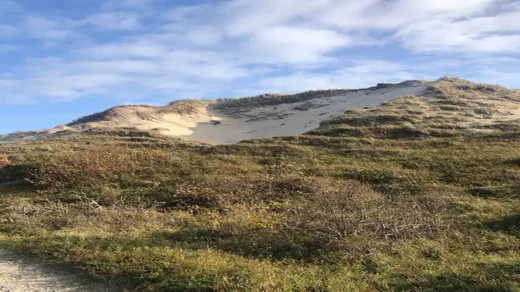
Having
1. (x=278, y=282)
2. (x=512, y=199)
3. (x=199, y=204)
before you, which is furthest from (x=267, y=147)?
(x=278, y=282)

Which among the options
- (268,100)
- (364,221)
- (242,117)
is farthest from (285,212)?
(268,100)

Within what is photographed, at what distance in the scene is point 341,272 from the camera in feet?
22.9

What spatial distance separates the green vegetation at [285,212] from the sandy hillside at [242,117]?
1132 centimetres

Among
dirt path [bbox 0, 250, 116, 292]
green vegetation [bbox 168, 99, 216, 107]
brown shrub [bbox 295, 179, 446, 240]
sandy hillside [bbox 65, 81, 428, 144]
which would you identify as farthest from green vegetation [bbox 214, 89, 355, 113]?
dirt path [bbox 0, 250, 116, 292]

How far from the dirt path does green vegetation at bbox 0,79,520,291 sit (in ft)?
1.05

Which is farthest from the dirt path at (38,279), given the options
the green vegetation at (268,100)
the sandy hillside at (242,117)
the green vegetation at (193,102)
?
the green vegetation at (193,102)

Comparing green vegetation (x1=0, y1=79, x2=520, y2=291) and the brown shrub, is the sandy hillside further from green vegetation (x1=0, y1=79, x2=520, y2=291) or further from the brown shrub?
the brown shrub

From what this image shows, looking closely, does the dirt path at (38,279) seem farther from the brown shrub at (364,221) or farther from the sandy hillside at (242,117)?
the sandy hillside at (242,117)

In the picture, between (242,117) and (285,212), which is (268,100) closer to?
(242,117)

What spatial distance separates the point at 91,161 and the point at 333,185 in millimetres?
11093

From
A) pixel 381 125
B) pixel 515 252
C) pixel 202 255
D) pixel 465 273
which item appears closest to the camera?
pixel 465 273

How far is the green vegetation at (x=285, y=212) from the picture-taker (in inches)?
269

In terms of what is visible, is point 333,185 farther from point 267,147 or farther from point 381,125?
point 381,125

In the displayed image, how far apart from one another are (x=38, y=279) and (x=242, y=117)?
37800 millimetres
